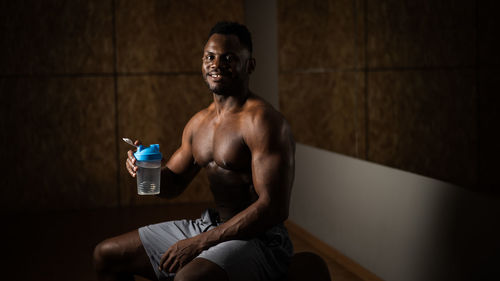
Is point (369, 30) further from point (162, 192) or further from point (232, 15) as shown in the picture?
point (232, 15)

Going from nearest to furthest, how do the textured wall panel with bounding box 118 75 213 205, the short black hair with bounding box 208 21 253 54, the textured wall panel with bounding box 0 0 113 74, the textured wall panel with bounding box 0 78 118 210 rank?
the short black hair with bounding box 208 21 253 54
the textured wall panel with bounding box 0 0 113 74
the textured wall panel with bounding box 0 78 118 210
the textured wall panel with bounding box 118 75 213 205

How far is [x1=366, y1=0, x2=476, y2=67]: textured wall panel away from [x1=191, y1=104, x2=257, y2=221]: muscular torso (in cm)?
105

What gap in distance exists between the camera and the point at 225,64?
225cm

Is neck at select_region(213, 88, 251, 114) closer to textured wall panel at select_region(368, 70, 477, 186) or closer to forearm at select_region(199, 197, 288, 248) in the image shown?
forearm at select_region(199, 197, 288, 248)

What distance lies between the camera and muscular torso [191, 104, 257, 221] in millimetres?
2225

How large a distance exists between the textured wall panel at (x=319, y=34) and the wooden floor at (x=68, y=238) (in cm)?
121

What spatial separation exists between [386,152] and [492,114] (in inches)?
36.4

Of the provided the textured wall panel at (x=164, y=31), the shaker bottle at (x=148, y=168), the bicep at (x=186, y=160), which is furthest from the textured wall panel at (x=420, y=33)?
the textured wall panel at (x=164, y=31)

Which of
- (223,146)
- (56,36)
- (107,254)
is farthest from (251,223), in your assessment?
(56,36)

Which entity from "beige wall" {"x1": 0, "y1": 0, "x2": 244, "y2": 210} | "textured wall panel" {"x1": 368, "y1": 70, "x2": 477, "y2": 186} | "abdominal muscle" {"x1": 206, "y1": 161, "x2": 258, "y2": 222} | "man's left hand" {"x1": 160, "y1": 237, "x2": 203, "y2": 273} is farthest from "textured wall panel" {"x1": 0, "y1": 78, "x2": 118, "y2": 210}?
"man's left hand" {"x1": 160, "y1": 237, "x2": 203, "y2": 273}

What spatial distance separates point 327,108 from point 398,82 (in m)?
1.06

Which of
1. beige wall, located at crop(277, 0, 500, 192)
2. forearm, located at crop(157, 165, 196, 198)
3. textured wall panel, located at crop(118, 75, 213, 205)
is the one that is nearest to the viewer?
forearm, located at crop(157, 165, 196, 198)

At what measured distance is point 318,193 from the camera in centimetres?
409

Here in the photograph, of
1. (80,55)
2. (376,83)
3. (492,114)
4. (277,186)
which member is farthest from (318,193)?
(80,55)
